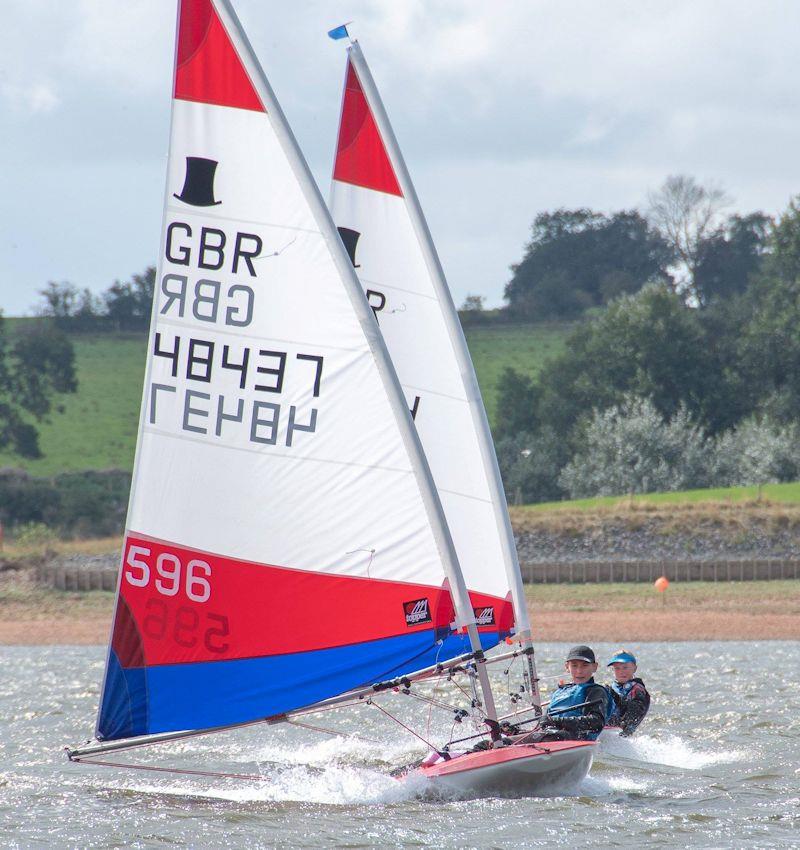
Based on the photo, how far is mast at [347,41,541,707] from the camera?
49.7 ft

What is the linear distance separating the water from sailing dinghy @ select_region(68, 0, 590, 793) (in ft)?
2.56

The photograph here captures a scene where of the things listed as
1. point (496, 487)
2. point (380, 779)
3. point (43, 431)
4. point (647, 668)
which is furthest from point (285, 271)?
point (43, 431)

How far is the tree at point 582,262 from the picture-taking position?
350 feet

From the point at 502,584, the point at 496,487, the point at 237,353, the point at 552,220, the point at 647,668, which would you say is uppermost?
the point at 552,220

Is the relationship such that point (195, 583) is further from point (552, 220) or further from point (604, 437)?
point (552, 220)

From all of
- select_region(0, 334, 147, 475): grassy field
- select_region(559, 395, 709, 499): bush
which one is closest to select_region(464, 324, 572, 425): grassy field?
select_region(559, 395, 709, 499): bush

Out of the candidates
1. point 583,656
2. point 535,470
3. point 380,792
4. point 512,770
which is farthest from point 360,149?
point 535,470

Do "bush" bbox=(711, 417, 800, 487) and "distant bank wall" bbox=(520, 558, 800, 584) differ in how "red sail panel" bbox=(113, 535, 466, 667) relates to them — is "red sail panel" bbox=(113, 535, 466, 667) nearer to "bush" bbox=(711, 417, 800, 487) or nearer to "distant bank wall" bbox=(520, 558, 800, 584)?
"distant bank wall" bbox=(520, 558, 800, 584)

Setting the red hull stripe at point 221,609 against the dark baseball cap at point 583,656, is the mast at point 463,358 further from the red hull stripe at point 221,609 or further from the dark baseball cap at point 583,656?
the red hull stripe at point 221,609

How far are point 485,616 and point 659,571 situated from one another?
2480 centimetres

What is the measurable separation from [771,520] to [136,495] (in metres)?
34.7

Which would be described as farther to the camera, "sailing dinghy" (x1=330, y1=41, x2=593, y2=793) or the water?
"sailing dinghy" (x1=330, y1=41, x2=593, y2=793)

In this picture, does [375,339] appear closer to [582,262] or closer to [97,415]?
[97,415]

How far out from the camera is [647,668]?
83.4 feet
